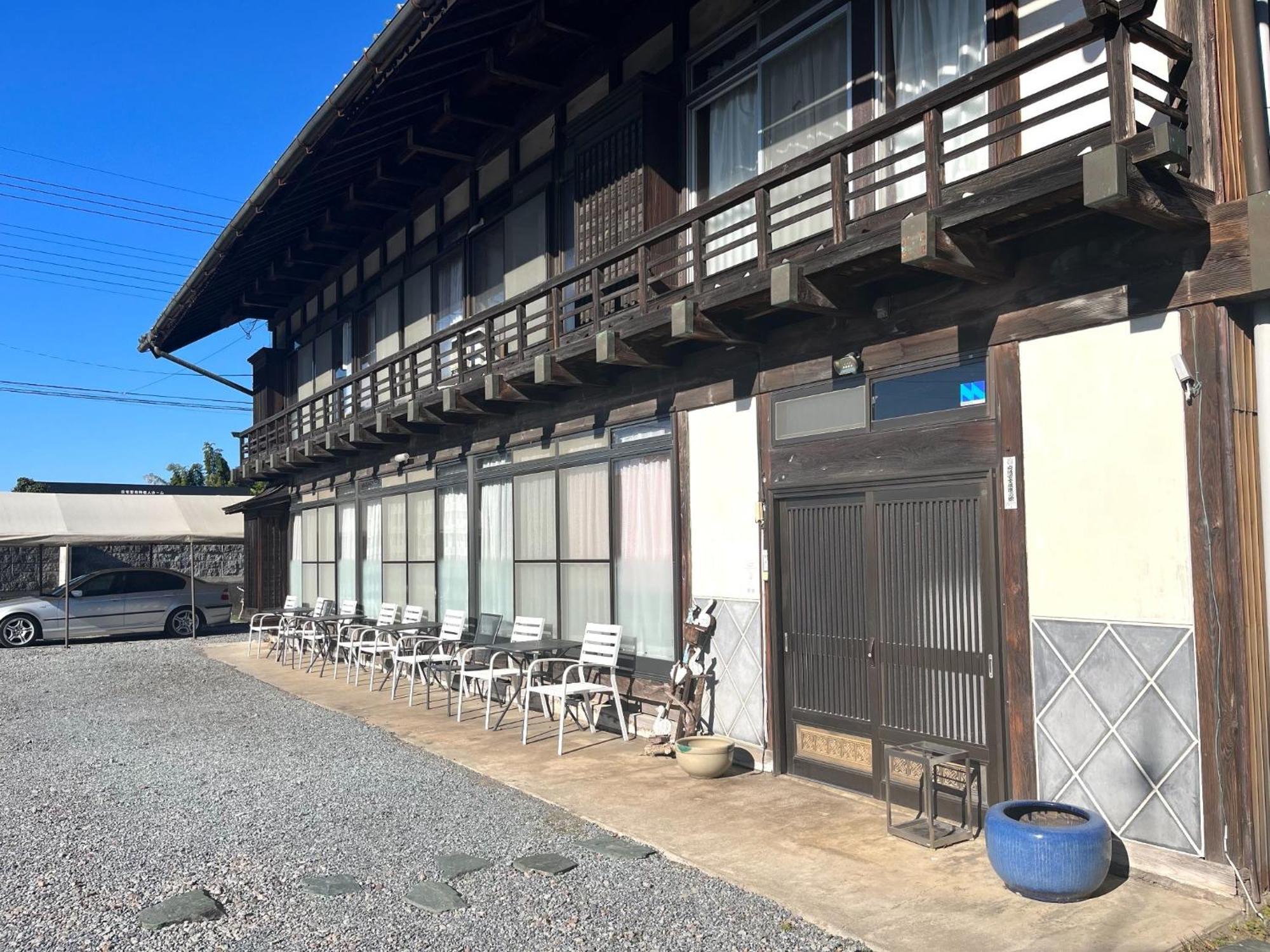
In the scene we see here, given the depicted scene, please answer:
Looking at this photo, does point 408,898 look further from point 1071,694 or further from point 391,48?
point 391,48

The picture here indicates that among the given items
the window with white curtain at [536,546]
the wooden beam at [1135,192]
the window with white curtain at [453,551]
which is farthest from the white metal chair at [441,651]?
the wooden beam at [1135,192]

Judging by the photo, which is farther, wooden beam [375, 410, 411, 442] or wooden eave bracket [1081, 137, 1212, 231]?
wooden beam [375, 410, 411, 442]

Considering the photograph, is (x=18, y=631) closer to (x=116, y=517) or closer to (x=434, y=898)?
(x=116, y=517)

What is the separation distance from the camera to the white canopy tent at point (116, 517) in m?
23.0

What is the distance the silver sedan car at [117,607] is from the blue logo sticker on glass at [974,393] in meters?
18.1

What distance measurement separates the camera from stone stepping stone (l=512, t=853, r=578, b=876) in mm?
5125

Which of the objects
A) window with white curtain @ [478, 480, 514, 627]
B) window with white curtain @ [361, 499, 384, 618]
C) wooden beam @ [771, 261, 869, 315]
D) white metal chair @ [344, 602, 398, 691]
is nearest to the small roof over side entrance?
window with white curtain @ [361, 499, 384, 618]

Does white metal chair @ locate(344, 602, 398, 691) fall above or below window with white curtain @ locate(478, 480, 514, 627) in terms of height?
below

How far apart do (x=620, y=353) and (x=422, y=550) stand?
6356mm

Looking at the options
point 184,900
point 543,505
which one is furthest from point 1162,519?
point 543,505

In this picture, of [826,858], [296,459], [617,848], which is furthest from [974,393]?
[296,459]

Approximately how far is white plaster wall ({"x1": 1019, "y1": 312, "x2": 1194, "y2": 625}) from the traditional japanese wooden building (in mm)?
17

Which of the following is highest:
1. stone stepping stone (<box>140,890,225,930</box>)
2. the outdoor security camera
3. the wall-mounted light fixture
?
the wall-mounted light fixture

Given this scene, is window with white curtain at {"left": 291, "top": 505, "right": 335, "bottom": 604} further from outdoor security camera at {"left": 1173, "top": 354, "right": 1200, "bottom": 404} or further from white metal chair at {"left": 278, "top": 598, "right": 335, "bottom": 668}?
outdoor security camera at {"left": 1173, "top": 354, "right": 1200, "bottom": 404}
